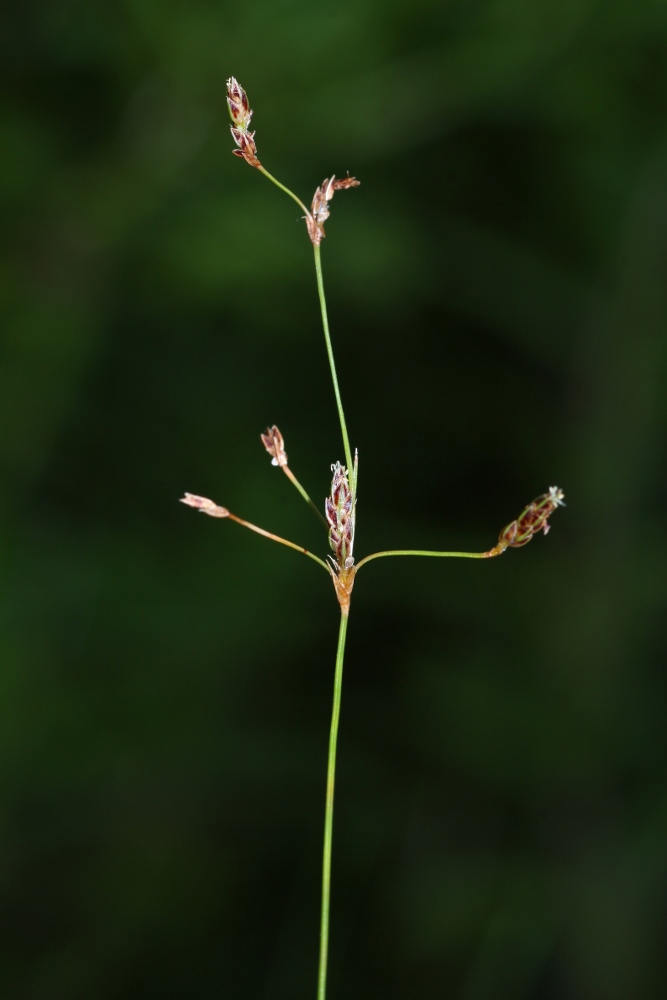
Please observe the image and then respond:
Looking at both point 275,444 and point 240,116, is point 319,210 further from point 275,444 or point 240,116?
point 275,444

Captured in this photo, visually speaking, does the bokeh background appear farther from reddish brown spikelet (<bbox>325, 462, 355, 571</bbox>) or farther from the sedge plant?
reddish brown spikelet (<bbox>325, 462, 355, 571</bbox>)

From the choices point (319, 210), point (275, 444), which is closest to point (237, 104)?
point (319, 210)

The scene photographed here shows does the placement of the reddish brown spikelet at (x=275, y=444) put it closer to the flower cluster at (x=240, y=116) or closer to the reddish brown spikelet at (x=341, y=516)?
the reddish brown spikelet at (x=341, y=516)

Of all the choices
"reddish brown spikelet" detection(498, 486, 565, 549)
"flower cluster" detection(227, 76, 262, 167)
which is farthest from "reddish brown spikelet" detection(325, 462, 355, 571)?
"flower cluster" detection(227, 76, 262, 167)

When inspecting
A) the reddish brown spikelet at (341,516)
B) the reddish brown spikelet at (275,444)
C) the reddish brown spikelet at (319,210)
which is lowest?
the reddish brown spikelet at (341,516)

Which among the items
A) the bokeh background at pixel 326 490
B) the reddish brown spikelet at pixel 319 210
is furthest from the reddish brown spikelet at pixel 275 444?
the bokeh background at pixel 326 490

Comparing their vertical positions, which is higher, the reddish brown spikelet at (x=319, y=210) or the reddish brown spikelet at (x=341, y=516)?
the reddish brown spikelet at (x=319, y=210)

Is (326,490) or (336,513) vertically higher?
(326,490)

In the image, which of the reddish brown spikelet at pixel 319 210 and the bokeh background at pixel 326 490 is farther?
the bokeh background at pixel 326 490
